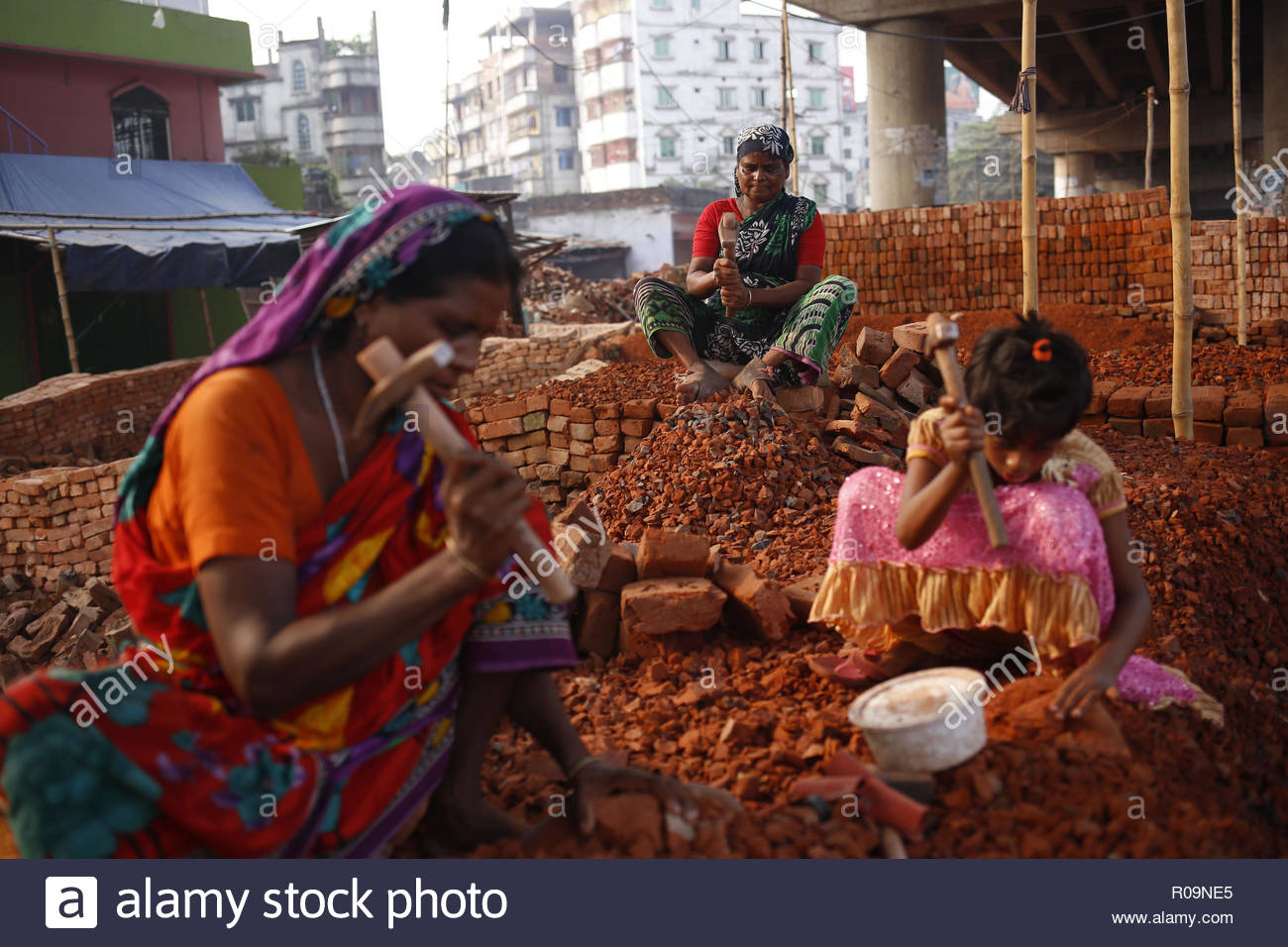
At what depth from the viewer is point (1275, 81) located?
13.0 metres

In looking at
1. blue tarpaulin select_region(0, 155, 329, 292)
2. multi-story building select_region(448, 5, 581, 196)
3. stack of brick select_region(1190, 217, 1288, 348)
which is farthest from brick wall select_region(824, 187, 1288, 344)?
multi-story building select_region(448, 5, 581, 196)

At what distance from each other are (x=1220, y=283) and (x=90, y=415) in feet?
36.2

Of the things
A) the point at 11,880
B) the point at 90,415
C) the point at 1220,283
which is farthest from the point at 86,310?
the point at 11,880

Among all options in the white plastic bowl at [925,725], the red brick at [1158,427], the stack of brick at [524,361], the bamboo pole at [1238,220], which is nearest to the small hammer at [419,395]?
the white plastic bowl at [925,725]

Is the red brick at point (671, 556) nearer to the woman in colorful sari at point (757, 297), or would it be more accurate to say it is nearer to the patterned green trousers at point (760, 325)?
the woman in colorful sari at point (757, 297)

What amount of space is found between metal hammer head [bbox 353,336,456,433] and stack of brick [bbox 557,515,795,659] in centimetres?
166

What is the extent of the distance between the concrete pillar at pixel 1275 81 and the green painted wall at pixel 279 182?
50.6ft

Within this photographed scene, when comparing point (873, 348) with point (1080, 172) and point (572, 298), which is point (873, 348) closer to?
point (572, 298)

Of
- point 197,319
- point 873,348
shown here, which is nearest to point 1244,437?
point 873,348

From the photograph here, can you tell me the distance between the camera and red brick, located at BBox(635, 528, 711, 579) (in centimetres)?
331

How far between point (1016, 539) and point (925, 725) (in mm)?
587

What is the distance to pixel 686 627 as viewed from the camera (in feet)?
10.5

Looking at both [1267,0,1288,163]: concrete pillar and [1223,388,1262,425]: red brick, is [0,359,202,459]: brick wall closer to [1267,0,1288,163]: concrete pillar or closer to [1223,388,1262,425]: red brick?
[1223,388,1262,425]: red brick

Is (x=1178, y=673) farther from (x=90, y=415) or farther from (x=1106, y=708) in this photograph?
(x=90, y=415)
